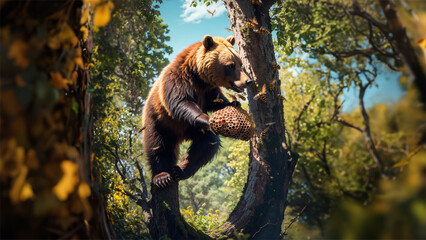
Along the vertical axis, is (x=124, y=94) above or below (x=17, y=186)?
above

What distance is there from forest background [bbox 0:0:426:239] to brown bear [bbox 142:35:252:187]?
13.1 inches

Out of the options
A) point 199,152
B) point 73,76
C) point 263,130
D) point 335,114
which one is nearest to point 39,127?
point 73,76

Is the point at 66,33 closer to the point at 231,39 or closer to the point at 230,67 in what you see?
the point at 230,67

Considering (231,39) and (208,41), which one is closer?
(208,41)

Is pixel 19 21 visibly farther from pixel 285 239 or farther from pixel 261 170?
pixel 285 239

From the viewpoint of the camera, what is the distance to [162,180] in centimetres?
382

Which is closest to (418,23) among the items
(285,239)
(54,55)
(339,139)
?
(339,139)

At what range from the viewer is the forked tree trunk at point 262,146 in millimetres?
4004

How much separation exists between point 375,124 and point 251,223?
8.63ft

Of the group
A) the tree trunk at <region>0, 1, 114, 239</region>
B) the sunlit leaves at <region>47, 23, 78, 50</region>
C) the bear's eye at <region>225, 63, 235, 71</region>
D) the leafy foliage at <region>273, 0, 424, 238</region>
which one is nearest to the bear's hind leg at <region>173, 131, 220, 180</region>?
the bear's eye at <region>225, 63, 235, 71</region>

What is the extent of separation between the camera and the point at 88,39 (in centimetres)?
197

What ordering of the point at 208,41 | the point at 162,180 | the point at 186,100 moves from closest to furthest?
the point at 162,180
the point at 186,100
the point at 208,41

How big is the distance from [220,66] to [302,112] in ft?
4.18

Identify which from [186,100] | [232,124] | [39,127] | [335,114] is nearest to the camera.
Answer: [39,127]
